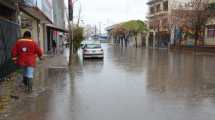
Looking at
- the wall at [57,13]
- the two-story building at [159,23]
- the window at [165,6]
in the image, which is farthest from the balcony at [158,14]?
the wall at [57,13]

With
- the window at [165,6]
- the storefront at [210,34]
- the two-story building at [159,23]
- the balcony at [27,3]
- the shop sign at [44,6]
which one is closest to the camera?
the balcony at [27,3]

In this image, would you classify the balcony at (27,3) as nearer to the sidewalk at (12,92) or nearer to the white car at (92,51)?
the sidewalk at (12,92)

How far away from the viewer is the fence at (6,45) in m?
13.9

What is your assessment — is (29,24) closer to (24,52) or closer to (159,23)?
(24,52)

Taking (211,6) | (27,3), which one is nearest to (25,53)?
(27,3)

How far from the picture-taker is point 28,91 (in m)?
12.3

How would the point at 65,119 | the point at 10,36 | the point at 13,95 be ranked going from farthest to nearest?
1. the point at 10,36
2. the point at 13,95
3. the point at 65,119

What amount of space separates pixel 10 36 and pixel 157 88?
20.4ft

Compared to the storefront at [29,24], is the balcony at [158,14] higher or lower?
higher

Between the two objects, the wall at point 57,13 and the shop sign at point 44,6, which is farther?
the wall at point 57,13

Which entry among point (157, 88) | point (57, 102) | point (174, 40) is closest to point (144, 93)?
point (157, 88)

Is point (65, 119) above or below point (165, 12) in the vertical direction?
below

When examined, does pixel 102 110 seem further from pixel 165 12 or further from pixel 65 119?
pixel 165 12

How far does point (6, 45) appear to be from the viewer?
14.8 m
